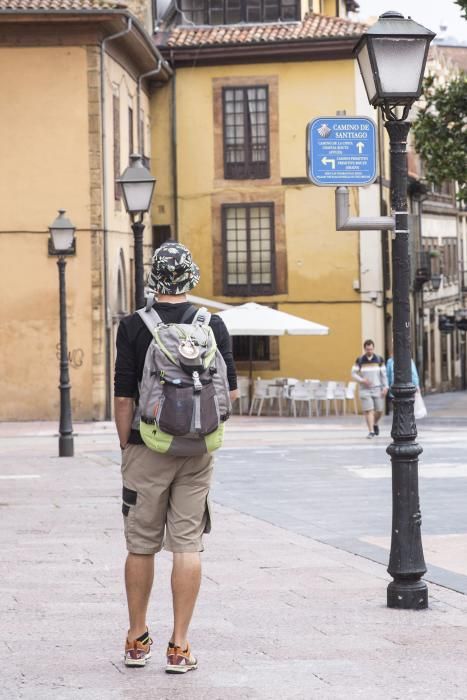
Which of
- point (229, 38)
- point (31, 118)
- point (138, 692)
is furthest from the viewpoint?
point (229, 38)

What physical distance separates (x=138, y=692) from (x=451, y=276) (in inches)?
2337

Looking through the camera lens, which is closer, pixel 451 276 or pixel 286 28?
pixel 286 28

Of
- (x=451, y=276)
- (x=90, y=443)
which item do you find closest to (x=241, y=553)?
(x=90, y=443)

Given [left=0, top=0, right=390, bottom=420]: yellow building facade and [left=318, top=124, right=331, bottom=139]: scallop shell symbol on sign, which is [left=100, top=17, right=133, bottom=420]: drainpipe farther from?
[left=318, top=124, right=331, bottom=139]: scallop shell symbol on sign

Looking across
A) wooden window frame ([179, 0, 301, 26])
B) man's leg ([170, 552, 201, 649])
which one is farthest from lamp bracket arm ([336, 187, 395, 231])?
wooden window frame ([179, 0, 301, 26])

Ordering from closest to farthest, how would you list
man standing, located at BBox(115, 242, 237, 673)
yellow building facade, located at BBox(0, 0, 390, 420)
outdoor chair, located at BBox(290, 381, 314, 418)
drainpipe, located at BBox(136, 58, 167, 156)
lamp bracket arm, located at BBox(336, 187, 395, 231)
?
man standing, located at BBox(115, 242, 237, 673)
lamp bracket arm, located at BBox(336, 187, 395, 231)
outdoor chair, located at BBox(290, 381, 314, 418)
drainpipe, located at BBox(136, 58, 167, 156)
yellow building facade, located at BBox(0, 0, 390, 420)

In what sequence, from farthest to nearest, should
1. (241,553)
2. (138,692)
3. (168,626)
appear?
(241,553) → (168,626) → (138,692)

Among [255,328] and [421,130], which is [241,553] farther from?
[421,130]

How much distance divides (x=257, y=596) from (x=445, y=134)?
3048cm

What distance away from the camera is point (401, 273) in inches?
348

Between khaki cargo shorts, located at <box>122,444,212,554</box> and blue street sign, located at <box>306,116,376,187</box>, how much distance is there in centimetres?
293

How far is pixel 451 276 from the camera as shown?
6500cm

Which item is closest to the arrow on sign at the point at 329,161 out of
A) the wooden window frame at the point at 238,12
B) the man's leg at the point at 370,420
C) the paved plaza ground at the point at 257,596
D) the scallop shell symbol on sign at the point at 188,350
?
the paved plaza ground at the point at 257,596

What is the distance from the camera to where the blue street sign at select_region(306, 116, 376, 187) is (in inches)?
372
